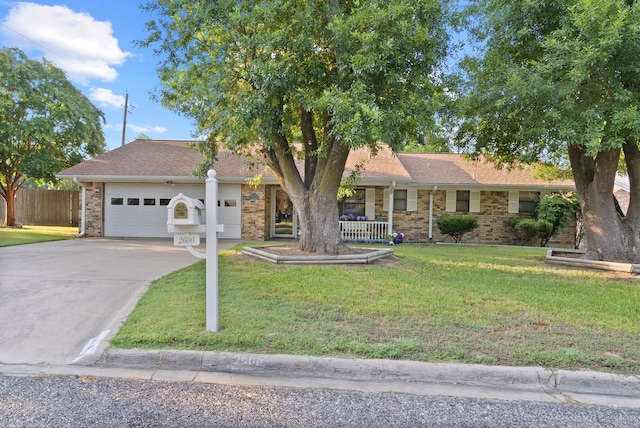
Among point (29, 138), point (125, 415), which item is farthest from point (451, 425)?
point (29, 138)

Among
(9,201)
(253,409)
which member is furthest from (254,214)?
(9,201)

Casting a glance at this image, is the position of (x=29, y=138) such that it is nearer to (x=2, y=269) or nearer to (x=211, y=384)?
(x=2, y=269)

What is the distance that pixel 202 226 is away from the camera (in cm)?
412

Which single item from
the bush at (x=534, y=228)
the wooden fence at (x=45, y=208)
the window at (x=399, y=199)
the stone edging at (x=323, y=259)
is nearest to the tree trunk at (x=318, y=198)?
the stone edging at (x=323, y=259)

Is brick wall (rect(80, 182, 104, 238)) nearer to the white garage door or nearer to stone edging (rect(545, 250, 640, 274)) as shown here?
the white garage door

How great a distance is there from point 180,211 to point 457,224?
40.8 feet

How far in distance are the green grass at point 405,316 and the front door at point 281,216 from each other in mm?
Result: 8230

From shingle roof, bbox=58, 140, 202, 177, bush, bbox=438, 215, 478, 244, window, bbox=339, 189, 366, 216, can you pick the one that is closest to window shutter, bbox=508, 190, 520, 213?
bush, bbox=438, 215, 478, 244

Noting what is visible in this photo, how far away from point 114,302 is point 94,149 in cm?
1844

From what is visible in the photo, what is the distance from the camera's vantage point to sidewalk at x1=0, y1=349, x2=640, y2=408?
126 inches

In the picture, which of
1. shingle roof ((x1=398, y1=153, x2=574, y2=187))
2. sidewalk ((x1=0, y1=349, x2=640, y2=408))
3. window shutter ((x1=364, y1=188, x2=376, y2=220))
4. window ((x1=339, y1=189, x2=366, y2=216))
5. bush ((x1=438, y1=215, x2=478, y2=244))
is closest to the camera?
sidewalk ((x1=0, y1=349, x2=640, y2=408))

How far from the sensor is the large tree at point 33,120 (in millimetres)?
17234

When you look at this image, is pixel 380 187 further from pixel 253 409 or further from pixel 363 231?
pixel 253 409

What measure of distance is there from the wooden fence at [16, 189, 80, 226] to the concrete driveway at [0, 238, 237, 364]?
39.2ft
